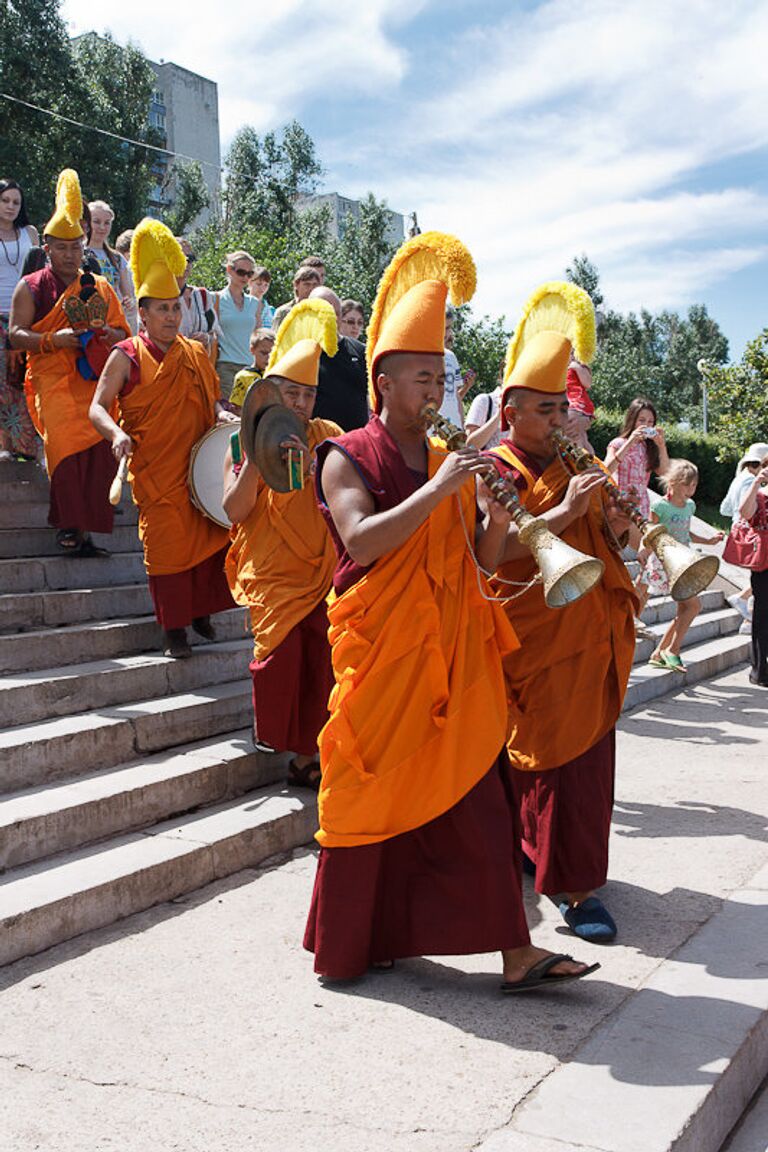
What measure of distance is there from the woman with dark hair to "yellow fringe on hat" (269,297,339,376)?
285cm

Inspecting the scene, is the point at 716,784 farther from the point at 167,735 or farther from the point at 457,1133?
the point at 457,1133

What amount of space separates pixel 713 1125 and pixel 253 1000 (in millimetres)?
1288

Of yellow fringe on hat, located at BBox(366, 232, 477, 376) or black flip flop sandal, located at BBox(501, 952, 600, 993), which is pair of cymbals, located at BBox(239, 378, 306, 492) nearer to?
yellow fringe on hat, located at BBox(366, 232, 477, 376)

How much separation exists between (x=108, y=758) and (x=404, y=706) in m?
2.00

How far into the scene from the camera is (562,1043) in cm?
302

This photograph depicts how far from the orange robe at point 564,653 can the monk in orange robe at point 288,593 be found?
112 centimetres

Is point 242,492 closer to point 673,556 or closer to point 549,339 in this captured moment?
point 549,339

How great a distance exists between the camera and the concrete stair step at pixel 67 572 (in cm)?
601

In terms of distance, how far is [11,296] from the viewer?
7633 mm

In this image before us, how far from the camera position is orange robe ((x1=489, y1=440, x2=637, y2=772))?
386 centimetres

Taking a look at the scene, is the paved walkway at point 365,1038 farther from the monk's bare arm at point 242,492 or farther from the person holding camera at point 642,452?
the person holding camera at point 642,452

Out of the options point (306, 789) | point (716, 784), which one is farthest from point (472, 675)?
point (716, 784)

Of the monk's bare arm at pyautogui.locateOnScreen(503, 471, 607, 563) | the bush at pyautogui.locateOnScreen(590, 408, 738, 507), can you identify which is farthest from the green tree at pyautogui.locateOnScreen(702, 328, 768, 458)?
the monk's bare arm at pyautogui.locateOnScreen(503, 471, 607, 563)

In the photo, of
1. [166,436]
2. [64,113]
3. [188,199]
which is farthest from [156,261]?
[188,199]
